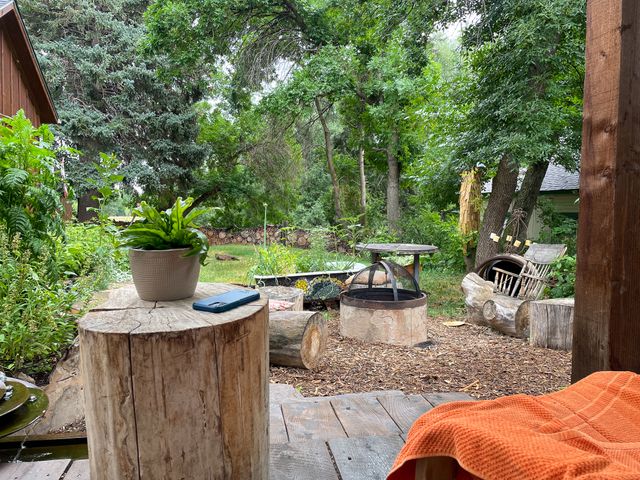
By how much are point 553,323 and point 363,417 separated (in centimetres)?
339

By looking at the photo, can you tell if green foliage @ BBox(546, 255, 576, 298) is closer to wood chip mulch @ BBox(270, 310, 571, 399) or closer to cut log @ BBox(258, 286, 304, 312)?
wood chip mulch @ BBox(270, 310, 571, 399)

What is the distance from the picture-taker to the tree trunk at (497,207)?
820cm

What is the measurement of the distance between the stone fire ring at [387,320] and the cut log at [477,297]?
154cm

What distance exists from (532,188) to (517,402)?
26.8ft

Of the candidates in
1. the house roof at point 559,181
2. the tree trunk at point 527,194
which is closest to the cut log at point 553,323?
the tree trunk at point 527,194

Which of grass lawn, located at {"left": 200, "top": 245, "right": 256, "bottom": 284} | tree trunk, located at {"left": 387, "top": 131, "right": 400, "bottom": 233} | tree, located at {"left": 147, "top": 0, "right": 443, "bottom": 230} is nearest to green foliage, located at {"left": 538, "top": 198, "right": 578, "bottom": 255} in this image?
tree trunk, located at {"left": 387, "top": 131, "right": 400, "bottom": 233}

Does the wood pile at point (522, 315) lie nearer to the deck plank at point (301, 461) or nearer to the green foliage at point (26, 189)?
the deck plank at point (301, 461)

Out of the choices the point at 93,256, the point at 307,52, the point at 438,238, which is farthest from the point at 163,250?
the point at 307,52

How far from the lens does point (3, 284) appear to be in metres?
2.78

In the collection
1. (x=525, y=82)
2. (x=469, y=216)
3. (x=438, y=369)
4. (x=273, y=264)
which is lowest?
(x=438, y=369)

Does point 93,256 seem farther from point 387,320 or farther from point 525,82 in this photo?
point 525,82

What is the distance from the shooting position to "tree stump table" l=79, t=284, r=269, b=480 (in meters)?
1.29

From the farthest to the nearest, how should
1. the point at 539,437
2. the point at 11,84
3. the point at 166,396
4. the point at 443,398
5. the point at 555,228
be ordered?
the point at 555,228, the point at 11,84, the point at 443,398, the point at 166,396, the point at 539,437

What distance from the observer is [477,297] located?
20.6 feet
